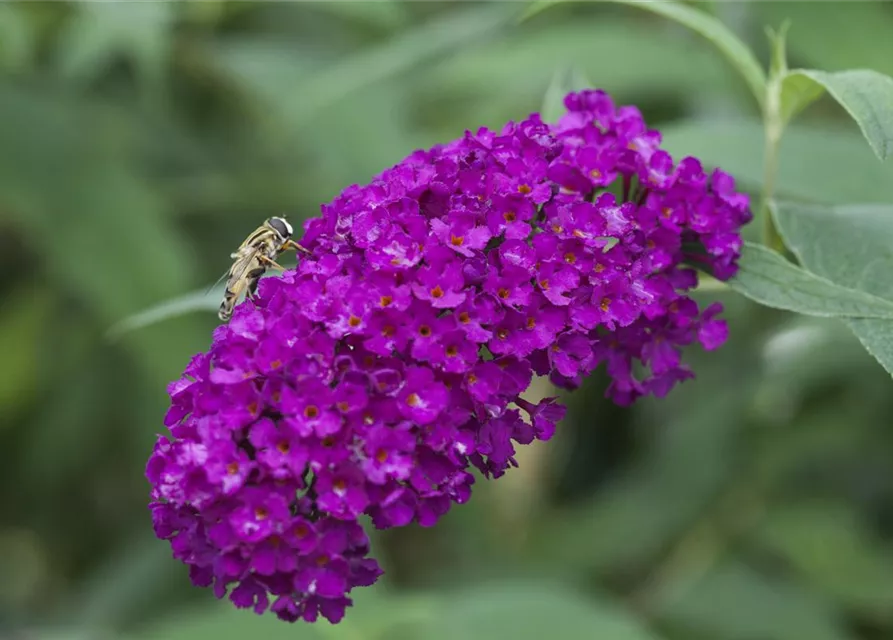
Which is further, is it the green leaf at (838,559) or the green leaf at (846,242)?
the green leaf at (838,559)

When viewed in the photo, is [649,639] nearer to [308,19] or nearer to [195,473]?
[195,473]

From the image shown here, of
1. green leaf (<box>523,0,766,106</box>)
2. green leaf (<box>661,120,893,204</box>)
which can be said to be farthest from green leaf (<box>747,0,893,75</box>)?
green leaf (<box>523,0,766,106</box>)

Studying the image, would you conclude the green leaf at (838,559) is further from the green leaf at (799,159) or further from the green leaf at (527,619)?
the green leaf at (799,159)

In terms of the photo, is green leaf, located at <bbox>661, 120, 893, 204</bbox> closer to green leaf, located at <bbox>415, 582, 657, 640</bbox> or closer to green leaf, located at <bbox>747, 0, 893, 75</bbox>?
green leaf, located at <bbox>747, 0, 893, 75</bbox>

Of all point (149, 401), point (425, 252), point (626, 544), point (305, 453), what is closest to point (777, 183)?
point (425, 252)

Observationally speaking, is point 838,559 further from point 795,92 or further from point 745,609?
point 795,92

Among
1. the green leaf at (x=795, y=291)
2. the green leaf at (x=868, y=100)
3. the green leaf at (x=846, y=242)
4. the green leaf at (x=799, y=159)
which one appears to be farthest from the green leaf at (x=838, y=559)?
the green leaf at (x=868, y=100)

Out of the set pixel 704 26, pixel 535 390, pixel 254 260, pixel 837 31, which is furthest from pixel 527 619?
pixel 837 31
